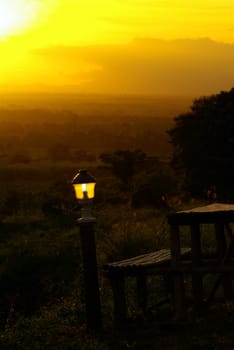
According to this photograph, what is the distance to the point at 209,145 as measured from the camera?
3042 centimetres

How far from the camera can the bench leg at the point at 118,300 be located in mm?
9414

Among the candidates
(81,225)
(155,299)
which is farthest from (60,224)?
(81,225)

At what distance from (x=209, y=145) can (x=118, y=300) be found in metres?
21.3

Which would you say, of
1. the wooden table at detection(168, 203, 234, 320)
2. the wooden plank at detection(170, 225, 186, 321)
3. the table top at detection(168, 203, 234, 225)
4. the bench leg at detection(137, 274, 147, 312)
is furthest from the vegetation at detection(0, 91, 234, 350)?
the table top at detection(168, 203, 234, 225)

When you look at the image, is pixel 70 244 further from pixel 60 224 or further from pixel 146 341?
pixel 146 341

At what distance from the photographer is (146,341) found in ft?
28.3

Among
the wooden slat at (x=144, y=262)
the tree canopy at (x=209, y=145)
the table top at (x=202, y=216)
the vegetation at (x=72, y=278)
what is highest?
the tree canopy at (x=209, y=145)

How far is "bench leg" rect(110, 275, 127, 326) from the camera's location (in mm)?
9414

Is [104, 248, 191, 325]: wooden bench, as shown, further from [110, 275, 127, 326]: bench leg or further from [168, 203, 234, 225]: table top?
[168, 203, 234, 225]: table top

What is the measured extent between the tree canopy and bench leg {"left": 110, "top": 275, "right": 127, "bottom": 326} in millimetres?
18910

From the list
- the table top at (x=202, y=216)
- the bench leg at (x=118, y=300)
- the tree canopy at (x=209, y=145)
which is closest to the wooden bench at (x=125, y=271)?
the bench leg at (x=118, y=300)

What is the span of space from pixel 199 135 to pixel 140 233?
641 inches

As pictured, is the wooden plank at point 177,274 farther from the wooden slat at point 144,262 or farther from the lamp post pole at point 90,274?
the lamp post pole at point 90,274

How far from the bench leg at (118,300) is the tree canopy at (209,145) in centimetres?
Result: 1891
